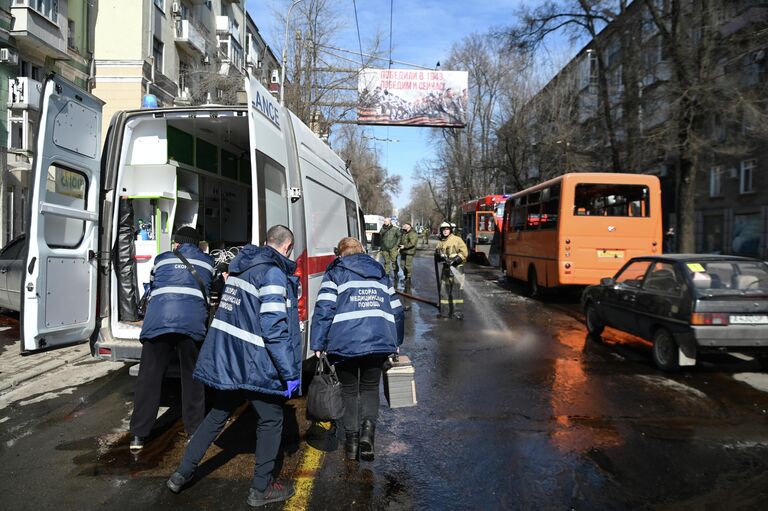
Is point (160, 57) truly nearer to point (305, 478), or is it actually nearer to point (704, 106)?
point (704, 106)

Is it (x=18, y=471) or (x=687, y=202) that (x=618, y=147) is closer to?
(x=687, y=202)

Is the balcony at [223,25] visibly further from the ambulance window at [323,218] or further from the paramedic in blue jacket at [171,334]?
the paramedic in blue jacket at [171,334]

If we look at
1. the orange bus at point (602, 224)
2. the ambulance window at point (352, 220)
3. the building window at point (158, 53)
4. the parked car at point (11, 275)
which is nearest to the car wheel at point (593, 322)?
the orange bus at point (602, 224)

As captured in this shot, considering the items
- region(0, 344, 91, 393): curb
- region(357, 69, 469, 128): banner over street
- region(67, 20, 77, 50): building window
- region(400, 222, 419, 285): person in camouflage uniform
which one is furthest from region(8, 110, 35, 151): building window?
region(0, 344, 91, 393): curb

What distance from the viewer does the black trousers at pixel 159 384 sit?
433cm

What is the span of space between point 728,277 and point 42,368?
8396 mm

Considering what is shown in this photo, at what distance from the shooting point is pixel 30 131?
1947 cm

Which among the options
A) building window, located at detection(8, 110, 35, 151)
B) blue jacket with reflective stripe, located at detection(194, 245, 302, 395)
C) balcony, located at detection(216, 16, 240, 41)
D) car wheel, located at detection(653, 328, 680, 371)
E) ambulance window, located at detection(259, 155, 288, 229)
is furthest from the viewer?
balcony, located at detection(216, 16, 240, 41)

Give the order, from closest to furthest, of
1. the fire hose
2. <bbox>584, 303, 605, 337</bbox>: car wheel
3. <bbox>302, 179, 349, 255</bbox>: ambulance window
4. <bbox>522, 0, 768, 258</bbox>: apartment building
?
<bbox>302, 179, 349, 255</bbox>: ambulance window → <bbox>584, 303, 605, 337</bbox>: car wheel → the fire hose → <bbox>522, 0, 768, 258</bbox>: apartment building

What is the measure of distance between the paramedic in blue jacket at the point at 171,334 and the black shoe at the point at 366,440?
4.57 ft

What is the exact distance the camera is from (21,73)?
19234 mm

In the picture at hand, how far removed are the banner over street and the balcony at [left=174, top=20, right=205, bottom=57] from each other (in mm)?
10747

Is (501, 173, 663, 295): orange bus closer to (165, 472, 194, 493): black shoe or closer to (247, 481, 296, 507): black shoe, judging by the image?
(247, 481, 296, 507): black shoe

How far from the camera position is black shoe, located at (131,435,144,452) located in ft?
14.1
